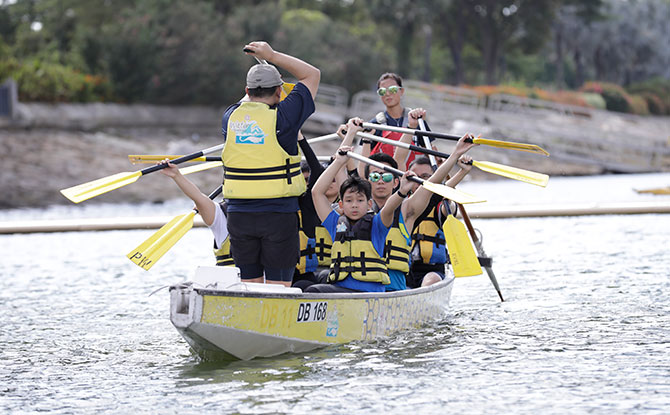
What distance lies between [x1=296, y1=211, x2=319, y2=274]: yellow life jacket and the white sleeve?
63 centimetres

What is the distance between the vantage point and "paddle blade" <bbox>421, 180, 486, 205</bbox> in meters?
6.69

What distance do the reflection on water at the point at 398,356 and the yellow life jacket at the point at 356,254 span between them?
19.2 inches

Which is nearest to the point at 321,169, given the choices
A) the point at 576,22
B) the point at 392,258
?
the point at 392,258

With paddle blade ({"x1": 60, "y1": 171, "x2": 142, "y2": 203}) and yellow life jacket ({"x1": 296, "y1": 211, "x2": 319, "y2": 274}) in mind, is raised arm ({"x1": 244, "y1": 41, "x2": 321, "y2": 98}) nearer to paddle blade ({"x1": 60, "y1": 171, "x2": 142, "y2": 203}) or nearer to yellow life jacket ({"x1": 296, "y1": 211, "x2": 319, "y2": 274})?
paddle blade ({"x1": 60, "y1": 171, "x2": 142, "y2": 203})

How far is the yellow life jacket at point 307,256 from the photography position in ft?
24.6

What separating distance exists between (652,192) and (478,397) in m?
15.1

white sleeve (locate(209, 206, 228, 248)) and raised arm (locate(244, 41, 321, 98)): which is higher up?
raised arm (locate(244, 41, 321, 98))

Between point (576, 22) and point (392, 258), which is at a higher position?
point (576, 22)

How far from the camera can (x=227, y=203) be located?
6.76 meters

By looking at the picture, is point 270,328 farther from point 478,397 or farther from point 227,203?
point 478,397

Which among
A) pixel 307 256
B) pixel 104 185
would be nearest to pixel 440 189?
pixel 307 256

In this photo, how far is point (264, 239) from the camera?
21.6 feet

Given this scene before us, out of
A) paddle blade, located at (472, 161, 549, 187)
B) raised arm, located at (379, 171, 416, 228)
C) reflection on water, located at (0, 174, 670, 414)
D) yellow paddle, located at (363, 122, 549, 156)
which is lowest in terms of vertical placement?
reflection on water, located at (0, 174, 670, 414)

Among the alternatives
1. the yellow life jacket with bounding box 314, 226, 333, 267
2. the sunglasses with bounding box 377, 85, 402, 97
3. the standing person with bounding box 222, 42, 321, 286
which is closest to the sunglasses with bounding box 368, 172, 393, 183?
the yellow life jacket with bounding box 314, 226, 333, 267
